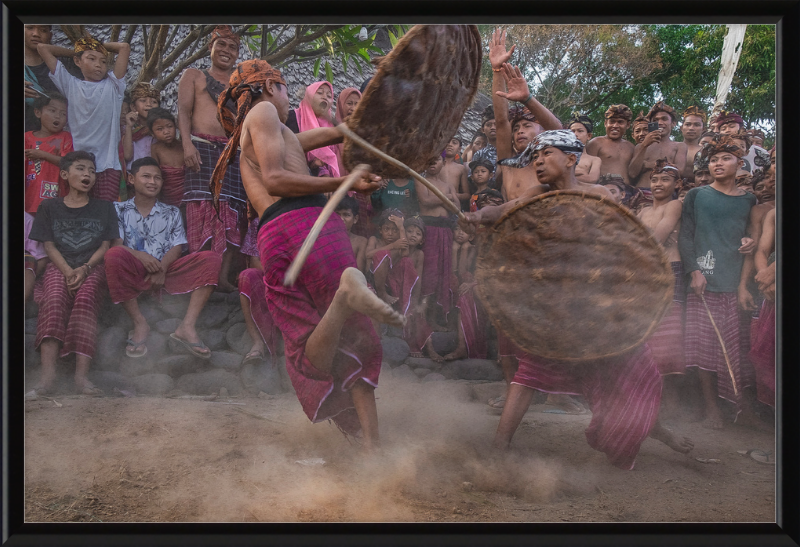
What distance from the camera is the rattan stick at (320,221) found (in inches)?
101

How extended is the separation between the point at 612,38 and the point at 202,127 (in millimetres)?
2666

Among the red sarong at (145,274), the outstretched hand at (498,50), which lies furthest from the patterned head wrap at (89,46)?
the outstretched hand at (498,50)

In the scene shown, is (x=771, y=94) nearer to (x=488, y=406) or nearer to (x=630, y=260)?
(x=630, y=260)

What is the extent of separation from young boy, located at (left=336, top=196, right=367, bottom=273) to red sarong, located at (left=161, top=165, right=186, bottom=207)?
1031 millimetres

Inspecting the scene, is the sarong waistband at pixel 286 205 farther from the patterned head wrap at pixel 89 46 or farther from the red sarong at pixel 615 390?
the patterned head wrap at pixel 89 46

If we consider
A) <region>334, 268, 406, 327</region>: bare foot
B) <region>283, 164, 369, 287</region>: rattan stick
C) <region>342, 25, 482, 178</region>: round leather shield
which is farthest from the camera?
<region>342, 25, 482, 178</region>: round leather shield

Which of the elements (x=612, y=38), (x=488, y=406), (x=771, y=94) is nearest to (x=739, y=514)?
(x=488, y=406)

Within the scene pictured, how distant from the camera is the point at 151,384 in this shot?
3.59m

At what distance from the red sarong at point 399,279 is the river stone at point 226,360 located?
983mm

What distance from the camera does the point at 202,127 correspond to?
3.85m

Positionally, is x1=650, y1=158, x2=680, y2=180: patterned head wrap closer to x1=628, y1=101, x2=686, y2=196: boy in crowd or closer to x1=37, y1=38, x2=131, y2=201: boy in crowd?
x1=628, y1=101, x2=686, y2=196: boy in crowd

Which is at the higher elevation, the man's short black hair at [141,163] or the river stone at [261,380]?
the man's short black hair at [141,163]

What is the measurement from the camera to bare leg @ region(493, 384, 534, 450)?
10.9 feet

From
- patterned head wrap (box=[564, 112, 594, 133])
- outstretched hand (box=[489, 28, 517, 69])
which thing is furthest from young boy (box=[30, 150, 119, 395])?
patterned head wrap (box=[564, 112, 594, 133])
